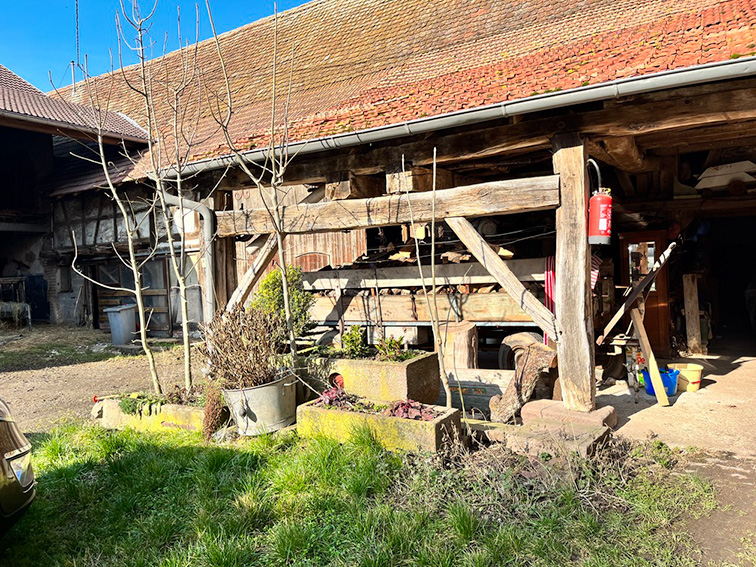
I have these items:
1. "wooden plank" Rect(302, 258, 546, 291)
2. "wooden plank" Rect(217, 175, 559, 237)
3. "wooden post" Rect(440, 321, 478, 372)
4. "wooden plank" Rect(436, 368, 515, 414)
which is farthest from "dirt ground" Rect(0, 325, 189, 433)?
"wooden plank" Rect(436, 368, 515, 414)

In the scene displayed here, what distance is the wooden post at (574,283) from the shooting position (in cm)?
445

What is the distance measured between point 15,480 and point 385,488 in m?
1.98

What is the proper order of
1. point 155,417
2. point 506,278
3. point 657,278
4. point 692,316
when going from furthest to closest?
point 692,316 < point 657,278 < point 155,417 < point 506,278

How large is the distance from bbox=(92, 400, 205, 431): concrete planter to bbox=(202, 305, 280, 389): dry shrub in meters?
0.39

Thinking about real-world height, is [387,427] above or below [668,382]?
above

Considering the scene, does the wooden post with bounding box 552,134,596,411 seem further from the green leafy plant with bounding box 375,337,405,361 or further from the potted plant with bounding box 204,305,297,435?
the potted plant with bounding box 204,305,297,435

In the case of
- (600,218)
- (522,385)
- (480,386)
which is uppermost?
(600,218)

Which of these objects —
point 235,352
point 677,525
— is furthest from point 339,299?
point 677,525

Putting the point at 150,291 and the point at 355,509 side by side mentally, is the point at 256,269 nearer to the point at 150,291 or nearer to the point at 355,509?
the point at 355,509

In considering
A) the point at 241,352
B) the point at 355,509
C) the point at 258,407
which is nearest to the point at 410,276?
the point at 241,352

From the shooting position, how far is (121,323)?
37.4ft

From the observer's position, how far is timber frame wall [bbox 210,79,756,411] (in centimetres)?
433

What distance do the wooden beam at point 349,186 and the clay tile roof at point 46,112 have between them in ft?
21.3

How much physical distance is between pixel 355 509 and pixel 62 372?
7.38 metres
